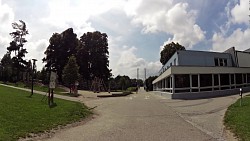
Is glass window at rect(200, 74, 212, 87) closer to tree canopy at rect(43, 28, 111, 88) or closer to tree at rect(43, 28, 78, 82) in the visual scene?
tree canopy at rect(43, 28, 111, 88)

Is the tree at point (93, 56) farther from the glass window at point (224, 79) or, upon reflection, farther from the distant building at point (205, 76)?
the glass window at point (224, 79)

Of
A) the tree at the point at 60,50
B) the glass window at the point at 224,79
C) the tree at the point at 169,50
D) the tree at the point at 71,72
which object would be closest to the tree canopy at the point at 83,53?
the tree at the point at 60,50

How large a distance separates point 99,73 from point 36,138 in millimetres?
60155

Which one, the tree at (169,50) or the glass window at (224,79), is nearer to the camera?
the glass window at (224,79)

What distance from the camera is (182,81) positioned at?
32312mm

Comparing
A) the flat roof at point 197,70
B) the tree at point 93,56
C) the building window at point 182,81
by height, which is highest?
the tree at point 93,56

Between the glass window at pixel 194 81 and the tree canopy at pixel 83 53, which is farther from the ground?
the tree canopy at pixel 83 53

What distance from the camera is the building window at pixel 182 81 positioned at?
1266 inches

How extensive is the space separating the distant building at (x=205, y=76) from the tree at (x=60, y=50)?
1590 inches

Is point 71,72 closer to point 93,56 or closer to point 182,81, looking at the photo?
point 182,81

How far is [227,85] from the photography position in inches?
1414

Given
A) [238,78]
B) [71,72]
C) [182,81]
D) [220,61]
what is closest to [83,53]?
[71,72]

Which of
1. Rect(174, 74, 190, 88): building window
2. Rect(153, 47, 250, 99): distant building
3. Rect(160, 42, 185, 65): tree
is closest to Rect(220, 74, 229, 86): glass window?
Rect(153, 47, 250, 99): distant building

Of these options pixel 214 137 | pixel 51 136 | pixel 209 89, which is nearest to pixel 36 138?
pixel 51 136
